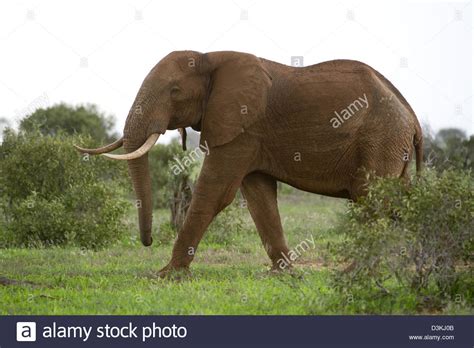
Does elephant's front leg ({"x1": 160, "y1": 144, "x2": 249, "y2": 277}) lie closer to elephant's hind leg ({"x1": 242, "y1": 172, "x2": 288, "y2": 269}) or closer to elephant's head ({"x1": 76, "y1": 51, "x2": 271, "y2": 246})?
elephant's head ({"x1": 76, "y1": 51, "x2": 271, "y2": 246})

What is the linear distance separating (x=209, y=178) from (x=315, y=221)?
855 centimetres

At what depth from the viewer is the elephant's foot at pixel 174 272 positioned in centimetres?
1058

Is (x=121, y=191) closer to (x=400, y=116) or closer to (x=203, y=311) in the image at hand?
(x=400, y=116)

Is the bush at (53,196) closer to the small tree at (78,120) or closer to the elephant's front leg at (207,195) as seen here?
the elephant's front leg at (207,195)

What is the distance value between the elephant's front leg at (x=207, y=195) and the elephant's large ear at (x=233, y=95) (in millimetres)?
242

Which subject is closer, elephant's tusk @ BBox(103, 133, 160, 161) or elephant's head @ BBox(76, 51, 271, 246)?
elephant's tusk @ BBox(103, 133, 160, 161)

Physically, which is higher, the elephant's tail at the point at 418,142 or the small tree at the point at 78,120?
the small tree at the point at 78,120

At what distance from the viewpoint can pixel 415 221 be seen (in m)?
8.98

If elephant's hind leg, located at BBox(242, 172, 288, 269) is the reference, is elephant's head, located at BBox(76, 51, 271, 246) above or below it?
above

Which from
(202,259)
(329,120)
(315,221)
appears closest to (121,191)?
(202,259)

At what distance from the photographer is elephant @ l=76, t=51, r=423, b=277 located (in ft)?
34.9

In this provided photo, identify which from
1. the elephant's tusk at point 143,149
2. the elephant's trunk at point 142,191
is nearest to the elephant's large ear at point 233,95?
the elephant's tusk at point 143,149

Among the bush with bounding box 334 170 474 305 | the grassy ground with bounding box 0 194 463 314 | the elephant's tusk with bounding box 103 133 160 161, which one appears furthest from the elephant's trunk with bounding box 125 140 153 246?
the bush with bounding box 334 170 474 305

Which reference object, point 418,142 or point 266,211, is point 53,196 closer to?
point 266,211
